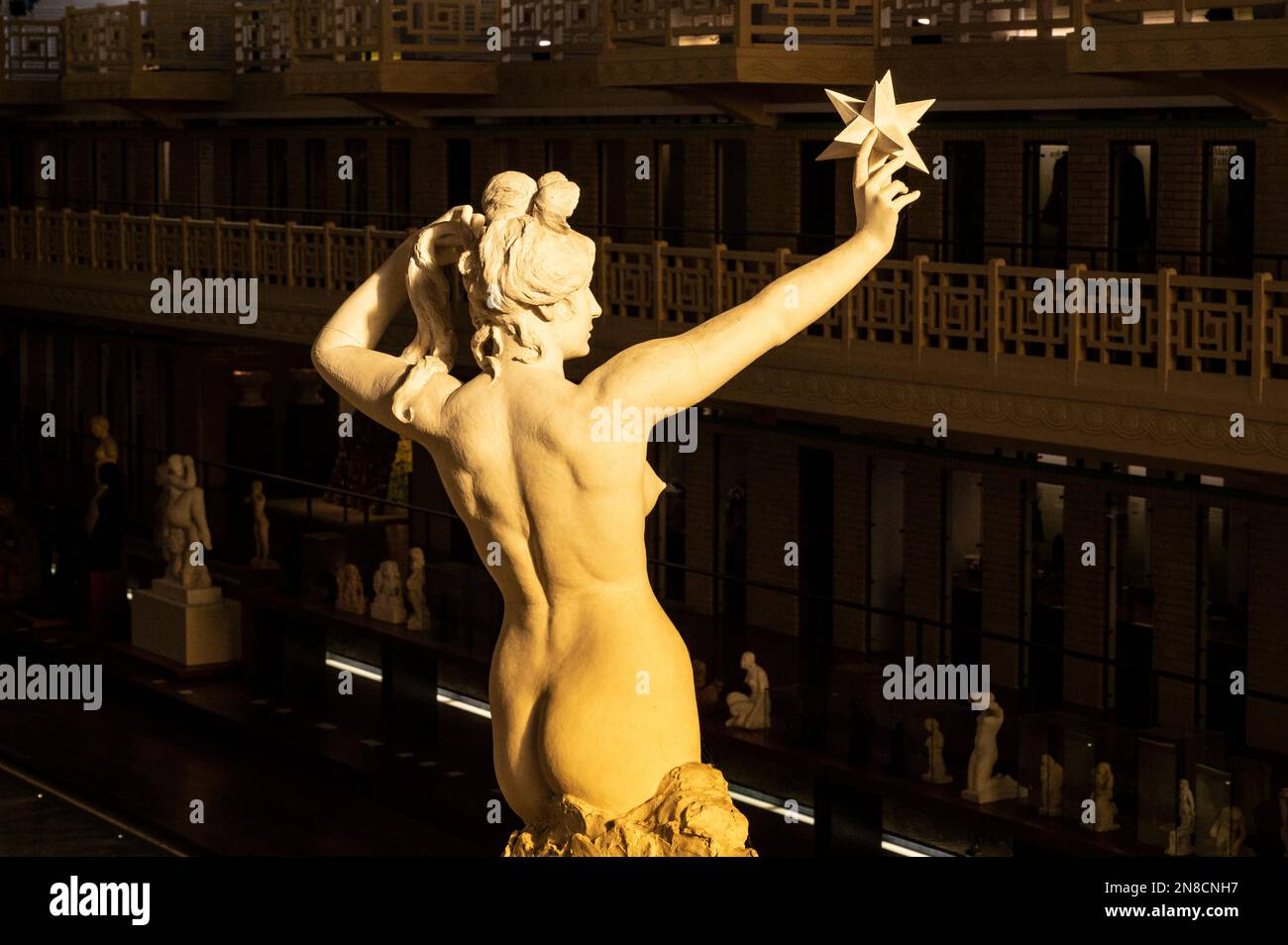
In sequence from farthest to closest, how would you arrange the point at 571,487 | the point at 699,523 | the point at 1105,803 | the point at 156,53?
Answer: the point at 156,53 < the point at 699,523 < the point at 1105,803 < the point at 571,487

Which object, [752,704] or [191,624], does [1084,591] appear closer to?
[752,704]

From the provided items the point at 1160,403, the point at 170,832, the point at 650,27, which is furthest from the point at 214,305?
the point at 1160,403

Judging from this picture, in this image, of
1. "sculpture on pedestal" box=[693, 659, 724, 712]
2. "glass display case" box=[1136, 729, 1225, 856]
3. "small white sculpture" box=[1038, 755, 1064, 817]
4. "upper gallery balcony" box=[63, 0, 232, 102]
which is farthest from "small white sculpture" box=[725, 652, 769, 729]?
"upper gallery balcony" box=[63, 0, 232, 102]

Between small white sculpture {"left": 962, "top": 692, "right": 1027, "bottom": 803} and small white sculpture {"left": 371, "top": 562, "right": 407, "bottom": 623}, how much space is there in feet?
23.6

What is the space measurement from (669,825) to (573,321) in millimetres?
1067

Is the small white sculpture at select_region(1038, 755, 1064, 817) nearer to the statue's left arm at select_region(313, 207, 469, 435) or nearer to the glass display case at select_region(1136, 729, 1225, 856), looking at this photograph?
the glass display case at select_region(1136, 729, 1225, 856)

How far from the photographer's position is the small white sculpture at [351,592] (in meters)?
21.2

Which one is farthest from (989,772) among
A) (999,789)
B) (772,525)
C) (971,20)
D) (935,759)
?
(772,525)

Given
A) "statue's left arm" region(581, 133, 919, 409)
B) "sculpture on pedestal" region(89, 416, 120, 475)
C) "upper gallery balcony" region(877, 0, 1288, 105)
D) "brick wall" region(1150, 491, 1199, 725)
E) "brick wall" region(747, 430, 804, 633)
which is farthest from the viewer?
"sculpture on pedestal" region(89, 416, 120, 475)

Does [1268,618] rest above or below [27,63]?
below

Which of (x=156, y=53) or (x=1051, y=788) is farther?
(x=156, y=53)

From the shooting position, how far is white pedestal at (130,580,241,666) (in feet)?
73.5

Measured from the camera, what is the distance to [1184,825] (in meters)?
13.5

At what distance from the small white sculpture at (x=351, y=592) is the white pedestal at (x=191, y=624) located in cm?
176
